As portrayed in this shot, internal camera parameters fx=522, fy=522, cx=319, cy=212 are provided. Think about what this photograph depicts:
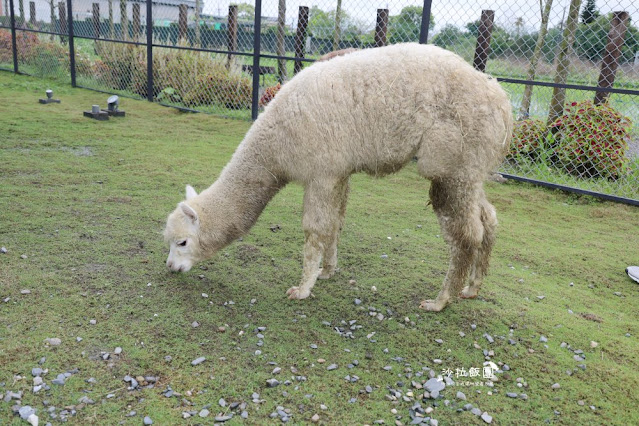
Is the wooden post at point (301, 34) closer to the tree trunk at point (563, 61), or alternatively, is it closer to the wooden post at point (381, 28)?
the wooden post at point (381, 28)

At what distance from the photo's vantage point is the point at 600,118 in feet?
27.4

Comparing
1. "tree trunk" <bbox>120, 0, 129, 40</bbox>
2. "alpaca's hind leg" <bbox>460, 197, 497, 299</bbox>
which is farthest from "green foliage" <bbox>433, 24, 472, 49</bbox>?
"tree trunk" <bbox>120, 0, 129, 40</bbox>

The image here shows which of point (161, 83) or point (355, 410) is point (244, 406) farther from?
point (161, 83)

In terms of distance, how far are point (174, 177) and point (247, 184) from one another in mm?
3618

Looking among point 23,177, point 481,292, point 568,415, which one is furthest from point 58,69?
point 568,415

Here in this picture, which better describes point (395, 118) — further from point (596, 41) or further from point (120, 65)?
point (120, 65)

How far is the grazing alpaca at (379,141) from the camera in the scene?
3984 mm

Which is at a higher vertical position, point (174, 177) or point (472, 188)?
point (472, 188)

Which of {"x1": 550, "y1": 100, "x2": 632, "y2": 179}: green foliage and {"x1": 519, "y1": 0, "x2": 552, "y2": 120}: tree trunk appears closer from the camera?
{"x1": 550, "y1": 100, "x2": 632, "y2": 179}: green foliage

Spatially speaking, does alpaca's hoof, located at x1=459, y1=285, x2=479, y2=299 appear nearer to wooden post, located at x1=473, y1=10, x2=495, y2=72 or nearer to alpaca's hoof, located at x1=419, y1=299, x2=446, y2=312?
alpaca's hoof, located at x1=419, y1=299, x2=446, y2=312

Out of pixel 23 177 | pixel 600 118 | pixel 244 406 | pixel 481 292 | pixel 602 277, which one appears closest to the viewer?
pixel 244 406

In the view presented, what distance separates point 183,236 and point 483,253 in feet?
8.52

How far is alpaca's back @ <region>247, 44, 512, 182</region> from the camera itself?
13.0ft

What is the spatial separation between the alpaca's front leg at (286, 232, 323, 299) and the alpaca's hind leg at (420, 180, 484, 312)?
106 cm
